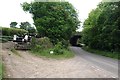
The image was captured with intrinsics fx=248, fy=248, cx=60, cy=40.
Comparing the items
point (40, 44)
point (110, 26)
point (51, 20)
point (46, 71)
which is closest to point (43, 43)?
point (40, 44)

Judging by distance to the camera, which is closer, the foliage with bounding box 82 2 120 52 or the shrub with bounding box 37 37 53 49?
the shrub with bounding box 37 37 53 49

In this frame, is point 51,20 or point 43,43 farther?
point 51,20

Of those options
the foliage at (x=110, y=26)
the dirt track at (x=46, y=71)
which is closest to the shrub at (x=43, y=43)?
the foliage at (x=110, y=26)

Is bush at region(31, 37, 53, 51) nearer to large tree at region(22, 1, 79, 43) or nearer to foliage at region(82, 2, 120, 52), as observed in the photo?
large tree at region(22, 1, 79, 43)

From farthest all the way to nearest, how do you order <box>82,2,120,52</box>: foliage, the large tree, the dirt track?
the large tree → <box>82,2,120,52</box>: foliage → the dirt track

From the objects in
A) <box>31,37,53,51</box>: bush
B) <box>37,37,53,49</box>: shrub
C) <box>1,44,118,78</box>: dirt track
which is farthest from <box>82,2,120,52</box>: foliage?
<box>1,44,118,78</box>: dirt track

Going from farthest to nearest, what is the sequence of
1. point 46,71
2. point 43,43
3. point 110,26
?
1. point 110,26
2. point 43,43
3. point 46,71

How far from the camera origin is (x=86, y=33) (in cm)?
5194

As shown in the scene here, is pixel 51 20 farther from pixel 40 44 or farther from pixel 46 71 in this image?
pixel 46 71

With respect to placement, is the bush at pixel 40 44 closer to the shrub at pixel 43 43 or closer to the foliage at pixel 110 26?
the shrub at pixel 43 43

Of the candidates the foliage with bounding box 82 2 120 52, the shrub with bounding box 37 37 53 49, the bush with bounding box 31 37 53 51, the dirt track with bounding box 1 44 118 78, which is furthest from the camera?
the foliage with bounding box 82 2 120 52

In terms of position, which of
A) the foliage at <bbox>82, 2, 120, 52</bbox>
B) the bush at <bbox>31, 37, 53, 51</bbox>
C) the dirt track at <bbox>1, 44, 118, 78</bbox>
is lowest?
the dirt track at <bbox>1, 44, 118, 78</bbox>

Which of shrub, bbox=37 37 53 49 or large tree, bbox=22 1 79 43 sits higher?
large tree, bbox=22 1 79 43

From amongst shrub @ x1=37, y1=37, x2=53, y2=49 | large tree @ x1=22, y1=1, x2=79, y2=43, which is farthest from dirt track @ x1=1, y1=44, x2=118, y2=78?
large tree @ x1=22, y1=1, x2=79, y2=43
